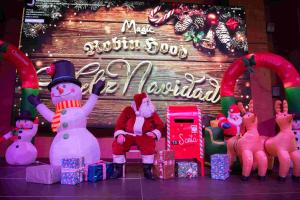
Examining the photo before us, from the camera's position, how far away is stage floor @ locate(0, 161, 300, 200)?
1.89m

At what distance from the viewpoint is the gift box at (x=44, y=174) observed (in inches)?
90.7

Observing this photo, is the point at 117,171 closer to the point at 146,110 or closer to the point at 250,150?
the point at 146,110

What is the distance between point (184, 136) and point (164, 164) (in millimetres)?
365

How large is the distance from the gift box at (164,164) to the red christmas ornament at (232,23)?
262 centimetres

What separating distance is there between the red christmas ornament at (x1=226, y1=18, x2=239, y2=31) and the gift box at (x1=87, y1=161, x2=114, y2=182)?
299 centimetres

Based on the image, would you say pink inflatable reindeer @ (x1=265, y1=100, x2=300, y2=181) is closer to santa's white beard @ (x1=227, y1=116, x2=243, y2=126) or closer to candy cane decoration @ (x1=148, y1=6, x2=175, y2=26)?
santa's white beard @ (x1=227, y1=116, x2=243, y2=126)

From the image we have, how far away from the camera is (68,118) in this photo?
268cm

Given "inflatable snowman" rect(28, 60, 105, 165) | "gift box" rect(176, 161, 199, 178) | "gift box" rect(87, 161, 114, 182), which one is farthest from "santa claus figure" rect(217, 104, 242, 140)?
"inflatable snowman" rect(28, 60, 105, 165)

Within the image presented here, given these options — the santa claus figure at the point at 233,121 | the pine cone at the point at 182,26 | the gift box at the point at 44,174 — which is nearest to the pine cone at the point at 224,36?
the pine cone at the point at 182,26

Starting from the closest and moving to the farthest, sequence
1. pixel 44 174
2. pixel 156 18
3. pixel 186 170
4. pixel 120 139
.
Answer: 1. pixel 44 174
2. pixel 120 139
3. pixel 186 170
4. pixel 156 18

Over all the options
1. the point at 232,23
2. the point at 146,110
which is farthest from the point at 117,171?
the point at 232,23

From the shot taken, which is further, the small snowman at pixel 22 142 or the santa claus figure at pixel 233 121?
the small snowman at pixel 22 142

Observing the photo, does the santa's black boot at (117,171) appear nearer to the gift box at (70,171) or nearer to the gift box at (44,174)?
the gift box at (70,171)

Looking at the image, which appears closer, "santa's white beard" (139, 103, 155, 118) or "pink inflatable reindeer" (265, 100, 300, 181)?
"pink inflatable reindeer" (265, 100, 300, 181)
